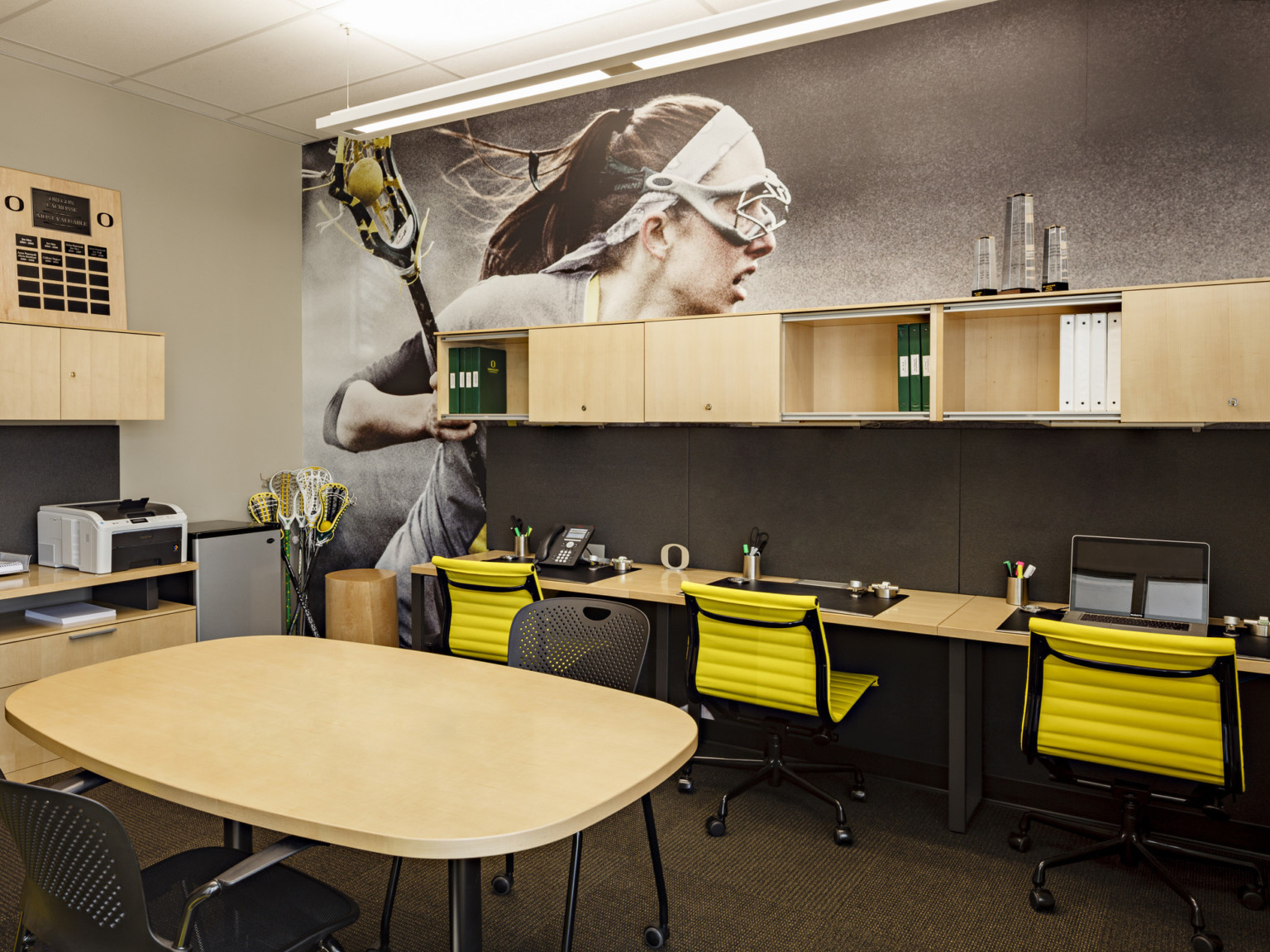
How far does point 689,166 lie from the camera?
4.39 meters

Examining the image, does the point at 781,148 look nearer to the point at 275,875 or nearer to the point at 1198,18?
the point at 1198,18

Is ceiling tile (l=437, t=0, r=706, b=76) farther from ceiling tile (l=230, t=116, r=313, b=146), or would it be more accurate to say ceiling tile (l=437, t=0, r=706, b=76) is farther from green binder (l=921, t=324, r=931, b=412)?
green binder (l=921, t=324, r=931, b=412)

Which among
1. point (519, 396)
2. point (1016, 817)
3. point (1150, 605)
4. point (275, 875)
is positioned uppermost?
point (519, 396)

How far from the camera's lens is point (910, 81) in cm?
379

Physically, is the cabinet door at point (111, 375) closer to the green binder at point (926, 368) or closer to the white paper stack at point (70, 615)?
the white paper stack at point (70, 615)

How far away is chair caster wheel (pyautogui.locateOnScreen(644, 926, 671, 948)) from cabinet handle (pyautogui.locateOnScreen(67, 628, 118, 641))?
9.59ft

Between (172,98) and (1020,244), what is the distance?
4560mm

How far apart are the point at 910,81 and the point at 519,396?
2.46 metres

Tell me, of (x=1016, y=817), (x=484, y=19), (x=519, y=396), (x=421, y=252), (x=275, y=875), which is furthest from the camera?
(x=421, y=252)

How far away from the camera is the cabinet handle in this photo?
3.92 m

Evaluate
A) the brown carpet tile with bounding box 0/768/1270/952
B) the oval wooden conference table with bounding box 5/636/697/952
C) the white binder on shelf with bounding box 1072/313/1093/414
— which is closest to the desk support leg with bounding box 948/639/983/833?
the brown carpet tile with bounding box 0/768/1270/952

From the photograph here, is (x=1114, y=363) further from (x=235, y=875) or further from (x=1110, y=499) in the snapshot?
(x=235, y=875)

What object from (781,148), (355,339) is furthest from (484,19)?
(355,339)

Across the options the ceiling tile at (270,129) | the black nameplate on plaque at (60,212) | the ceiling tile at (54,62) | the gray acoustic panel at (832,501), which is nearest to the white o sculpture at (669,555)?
the gray acoustic panel at (832,501)
